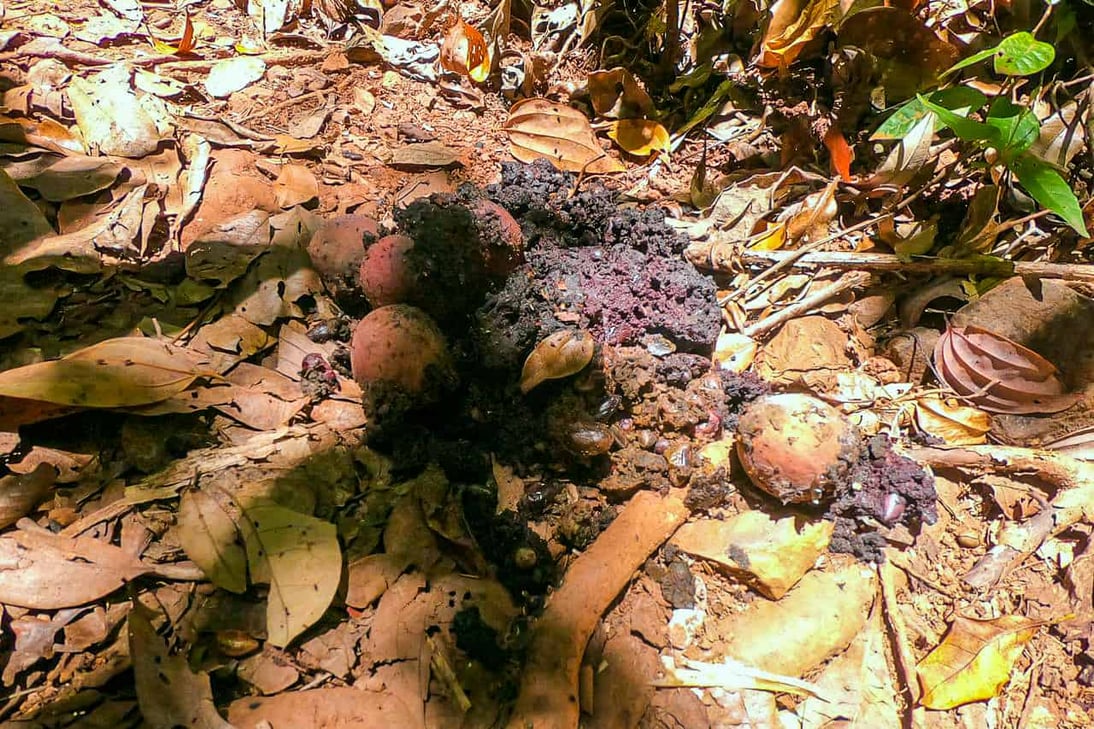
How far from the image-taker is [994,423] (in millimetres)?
2057

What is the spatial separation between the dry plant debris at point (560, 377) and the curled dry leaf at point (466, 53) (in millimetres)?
19

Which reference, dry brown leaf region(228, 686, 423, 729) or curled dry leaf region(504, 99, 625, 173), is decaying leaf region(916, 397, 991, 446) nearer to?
curled dry leaf region(504, 99, 625, 173)

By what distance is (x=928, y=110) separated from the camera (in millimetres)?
2164

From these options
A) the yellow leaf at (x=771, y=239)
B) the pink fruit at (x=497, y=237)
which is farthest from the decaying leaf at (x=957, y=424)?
the pink fruit at (x=497, y=237)

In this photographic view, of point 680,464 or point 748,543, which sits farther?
point 680,464

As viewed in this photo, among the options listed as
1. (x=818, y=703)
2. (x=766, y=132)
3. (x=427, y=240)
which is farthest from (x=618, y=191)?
(x=818, y=703)

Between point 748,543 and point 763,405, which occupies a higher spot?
point 763,405

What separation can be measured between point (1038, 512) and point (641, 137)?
194cm

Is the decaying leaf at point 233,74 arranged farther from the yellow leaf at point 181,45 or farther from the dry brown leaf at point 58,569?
the dry brown leaf at point 58,569

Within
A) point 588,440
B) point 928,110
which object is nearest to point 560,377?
point 588,440

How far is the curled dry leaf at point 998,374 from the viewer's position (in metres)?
2.01

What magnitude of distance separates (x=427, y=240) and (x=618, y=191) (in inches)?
40.2

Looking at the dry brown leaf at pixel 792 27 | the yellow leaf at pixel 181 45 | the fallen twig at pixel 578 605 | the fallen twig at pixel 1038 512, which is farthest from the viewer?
the yellow leaf at pixel 181 45

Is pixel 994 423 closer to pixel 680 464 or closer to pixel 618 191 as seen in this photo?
pixel 680 464
